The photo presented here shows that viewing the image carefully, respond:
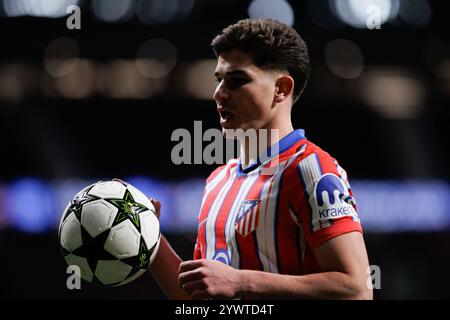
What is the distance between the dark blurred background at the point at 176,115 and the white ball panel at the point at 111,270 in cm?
871

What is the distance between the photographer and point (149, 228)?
9.40 ft

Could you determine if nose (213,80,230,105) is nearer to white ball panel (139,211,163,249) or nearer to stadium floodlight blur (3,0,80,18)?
white ball panel (139,211,163,249)

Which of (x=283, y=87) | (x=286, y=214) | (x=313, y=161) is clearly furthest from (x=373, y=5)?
(x=286, y=214)

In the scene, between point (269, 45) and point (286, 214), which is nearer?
point (286, 214)

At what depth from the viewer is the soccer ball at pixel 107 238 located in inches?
109

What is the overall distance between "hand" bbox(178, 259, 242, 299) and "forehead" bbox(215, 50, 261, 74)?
2.73 ft

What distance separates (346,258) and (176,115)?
1054 centimetres

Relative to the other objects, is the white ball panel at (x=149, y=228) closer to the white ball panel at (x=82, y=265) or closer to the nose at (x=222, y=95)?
the white ball panel at (x=82, y=265)

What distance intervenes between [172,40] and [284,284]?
1095cm

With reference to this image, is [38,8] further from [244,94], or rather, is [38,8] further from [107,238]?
[107,238]

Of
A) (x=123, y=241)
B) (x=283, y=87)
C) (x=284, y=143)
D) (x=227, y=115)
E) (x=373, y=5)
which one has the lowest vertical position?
(x=123, y=241)

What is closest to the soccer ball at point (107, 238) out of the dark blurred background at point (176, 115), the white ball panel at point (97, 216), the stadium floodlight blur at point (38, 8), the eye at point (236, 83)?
the white ball panel at point (97, 216)

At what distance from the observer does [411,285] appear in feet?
38.4

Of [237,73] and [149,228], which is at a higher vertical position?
[237,73]
